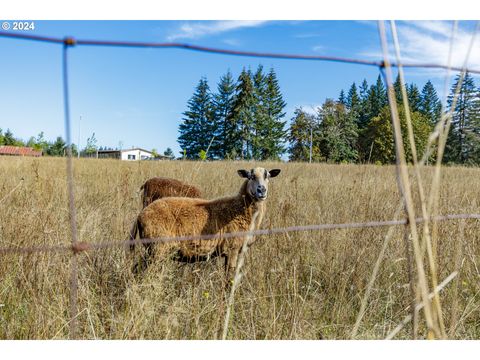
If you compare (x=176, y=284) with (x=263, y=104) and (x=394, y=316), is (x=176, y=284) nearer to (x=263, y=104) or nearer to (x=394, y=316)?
(x=394, y=316)

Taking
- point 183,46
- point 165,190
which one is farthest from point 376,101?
point 183,46

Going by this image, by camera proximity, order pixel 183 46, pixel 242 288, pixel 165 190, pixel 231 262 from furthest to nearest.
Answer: pixel 165 190, pixel 231 262, pixel 242 288, pixel 183 46

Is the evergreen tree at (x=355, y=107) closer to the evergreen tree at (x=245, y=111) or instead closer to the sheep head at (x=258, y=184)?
the evergreen tree at (x=245, y=111)

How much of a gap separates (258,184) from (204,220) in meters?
0.62

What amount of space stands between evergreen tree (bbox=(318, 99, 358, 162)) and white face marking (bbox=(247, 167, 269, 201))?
27.4 ft

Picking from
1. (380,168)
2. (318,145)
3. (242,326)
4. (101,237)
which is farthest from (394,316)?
(318,145)

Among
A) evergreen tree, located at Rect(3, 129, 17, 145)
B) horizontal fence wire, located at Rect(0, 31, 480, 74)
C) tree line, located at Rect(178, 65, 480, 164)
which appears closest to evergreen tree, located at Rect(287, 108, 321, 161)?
tree line, located at Rect(178, 65, 480, 164)

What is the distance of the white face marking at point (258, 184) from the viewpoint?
3820 millimetres

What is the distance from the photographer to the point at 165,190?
566cm

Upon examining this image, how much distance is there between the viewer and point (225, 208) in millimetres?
3973

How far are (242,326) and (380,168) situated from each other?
9.28 m

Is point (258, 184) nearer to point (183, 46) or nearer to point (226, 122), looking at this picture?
point (183, 46)

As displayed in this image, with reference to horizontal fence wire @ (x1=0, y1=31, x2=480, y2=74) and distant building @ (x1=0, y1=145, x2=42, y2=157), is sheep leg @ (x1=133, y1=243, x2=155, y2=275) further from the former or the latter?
distant building @ (x1=0, y1=145, x2=42, y2=157)

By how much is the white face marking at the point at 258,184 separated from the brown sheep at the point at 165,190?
64.5 inches
